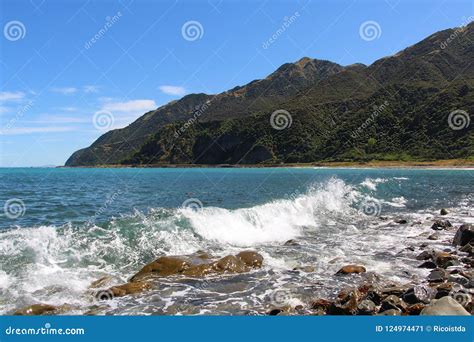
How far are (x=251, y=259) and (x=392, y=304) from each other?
22.1 feet

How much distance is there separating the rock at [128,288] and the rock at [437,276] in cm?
960

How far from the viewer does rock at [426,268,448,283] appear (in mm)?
13977

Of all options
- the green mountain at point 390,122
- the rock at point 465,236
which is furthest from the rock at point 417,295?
the green mountain at point 390,122

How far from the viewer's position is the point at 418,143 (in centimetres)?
13200

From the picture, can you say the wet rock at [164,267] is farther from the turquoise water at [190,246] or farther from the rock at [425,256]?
the rock at [425,256]

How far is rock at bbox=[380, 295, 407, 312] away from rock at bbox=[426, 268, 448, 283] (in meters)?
3.64

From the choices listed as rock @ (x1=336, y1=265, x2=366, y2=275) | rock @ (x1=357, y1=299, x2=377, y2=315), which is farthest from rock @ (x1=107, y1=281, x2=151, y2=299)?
rock @ (x1=336, y1=265, x2=366, y2=275)

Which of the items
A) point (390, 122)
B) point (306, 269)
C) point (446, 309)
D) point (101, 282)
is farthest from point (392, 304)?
point (390, 122)

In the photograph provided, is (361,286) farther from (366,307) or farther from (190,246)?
(190,246)

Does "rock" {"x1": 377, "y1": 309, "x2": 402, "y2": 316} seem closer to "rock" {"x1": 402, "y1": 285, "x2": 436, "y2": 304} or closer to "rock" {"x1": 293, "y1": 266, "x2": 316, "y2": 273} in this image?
"rock" {"x1": 402, "y1": 285, "x2": 436, "y2": 304}

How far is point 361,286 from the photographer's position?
506 inches

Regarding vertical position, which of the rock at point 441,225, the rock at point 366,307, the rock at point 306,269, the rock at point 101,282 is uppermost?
the rock at point 101,282

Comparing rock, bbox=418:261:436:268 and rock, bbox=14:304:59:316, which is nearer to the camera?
rock, bbox=14:304:59:316

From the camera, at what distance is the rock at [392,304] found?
423 inches
